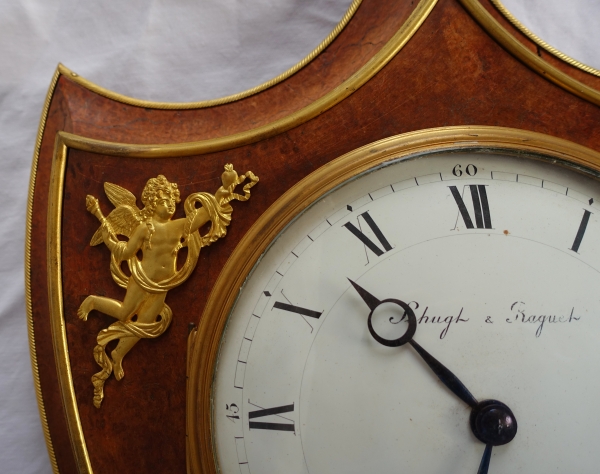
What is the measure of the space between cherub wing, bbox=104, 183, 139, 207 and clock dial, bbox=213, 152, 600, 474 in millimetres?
140

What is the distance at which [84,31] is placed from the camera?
0.76 m

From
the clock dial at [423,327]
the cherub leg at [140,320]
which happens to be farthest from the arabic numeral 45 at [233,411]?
the cherub leg at [140,320]

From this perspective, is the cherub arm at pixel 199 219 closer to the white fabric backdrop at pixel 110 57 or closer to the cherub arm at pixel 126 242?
the cherub arm at pixel 126 242

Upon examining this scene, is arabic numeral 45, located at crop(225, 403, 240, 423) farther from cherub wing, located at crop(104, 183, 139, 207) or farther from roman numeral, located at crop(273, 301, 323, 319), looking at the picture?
cherub wing, located at crop(104, 183, 139, 207)

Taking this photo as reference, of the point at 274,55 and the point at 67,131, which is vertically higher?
the point at 274,55

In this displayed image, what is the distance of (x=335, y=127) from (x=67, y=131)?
0.88 ft

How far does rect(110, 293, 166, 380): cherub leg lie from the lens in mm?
526

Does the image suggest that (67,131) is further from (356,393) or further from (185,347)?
(356,393)

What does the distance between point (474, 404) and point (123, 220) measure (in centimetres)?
35

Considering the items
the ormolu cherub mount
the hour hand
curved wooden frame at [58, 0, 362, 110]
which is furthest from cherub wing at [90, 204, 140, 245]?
the hour hand

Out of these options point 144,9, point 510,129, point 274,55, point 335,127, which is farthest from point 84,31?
point 510,129

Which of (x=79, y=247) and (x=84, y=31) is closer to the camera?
(x=79, y=247)

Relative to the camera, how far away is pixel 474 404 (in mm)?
472

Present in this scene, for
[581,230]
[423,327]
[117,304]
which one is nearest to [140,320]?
[117,304]
